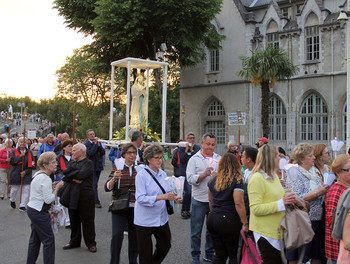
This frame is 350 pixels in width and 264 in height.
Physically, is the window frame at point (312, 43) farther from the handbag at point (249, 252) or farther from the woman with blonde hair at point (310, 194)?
the handbag at point (249, 252)

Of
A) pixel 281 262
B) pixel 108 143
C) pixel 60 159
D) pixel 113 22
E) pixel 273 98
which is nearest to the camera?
pixel 281 262

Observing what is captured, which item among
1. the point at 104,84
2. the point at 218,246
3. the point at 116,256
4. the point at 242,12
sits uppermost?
the point at 242,12

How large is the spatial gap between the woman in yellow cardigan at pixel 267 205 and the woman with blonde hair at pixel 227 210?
368 millimetres

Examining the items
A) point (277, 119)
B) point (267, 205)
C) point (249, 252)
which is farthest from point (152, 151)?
point (277, 119)

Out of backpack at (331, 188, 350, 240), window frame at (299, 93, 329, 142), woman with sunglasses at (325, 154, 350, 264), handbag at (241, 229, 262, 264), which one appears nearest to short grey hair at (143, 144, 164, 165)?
handbag at (241, 229, 262, 264)

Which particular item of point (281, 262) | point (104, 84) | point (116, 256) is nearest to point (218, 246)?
point (281, 262)

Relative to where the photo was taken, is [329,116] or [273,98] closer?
[329,116]

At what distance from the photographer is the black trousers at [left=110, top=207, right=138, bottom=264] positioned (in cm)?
536

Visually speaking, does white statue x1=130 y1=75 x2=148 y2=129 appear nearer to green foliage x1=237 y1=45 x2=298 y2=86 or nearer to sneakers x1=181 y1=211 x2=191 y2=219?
sneakers x1=181 y1=211 x2=191 y2=219

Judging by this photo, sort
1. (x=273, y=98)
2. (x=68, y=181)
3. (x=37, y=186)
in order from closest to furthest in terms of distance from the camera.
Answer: (x=37, y=186), (x=68, y=181), (x=273, y=98)

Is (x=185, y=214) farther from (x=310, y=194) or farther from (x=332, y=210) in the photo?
(x=332, y=210)

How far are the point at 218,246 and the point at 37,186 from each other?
2634 mm

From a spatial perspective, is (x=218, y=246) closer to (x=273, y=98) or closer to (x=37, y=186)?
(x=37, y=186)

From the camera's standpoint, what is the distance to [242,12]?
32.1 m
